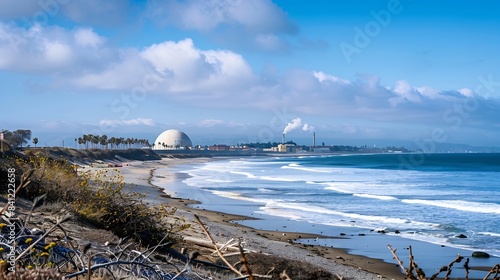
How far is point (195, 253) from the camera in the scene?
2854 mm

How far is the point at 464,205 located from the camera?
3347 cm

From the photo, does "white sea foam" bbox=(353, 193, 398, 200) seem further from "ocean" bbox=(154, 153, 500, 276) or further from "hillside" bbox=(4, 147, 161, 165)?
"hillside" bbox=(4, 147, 161, 165)

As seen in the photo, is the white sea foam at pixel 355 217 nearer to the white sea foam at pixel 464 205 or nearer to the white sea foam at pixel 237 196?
the white sea foam at pixel 237 196

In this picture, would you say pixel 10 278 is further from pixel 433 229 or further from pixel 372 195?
pixel 372 195

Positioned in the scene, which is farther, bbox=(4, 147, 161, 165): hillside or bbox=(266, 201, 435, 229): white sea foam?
bbox=(4, 147, 161, 165): hillside

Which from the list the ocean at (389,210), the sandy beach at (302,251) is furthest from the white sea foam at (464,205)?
the sandy beach at (302,251)

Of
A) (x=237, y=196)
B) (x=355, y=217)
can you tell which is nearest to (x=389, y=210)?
(x=355, y=217)

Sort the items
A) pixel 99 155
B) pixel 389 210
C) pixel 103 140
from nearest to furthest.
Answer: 1. pixel 389 210
2. pixel 99 155
3. pixel 103 140

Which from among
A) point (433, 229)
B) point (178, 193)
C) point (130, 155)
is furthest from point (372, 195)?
point (130, 155)

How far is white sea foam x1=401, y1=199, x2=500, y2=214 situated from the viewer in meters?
31.1

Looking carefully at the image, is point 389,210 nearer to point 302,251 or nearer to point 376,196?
point 376,196

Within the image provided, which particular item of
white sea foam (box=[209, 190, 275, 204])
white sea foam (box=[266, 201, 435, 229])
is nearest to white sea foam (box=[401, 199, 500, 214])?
white sea foam (box=[266, 201, 435, 229])

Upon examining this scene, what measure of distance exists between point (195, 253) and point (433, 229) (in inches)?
901

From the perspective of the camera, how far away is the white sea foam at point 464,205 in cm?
3112
